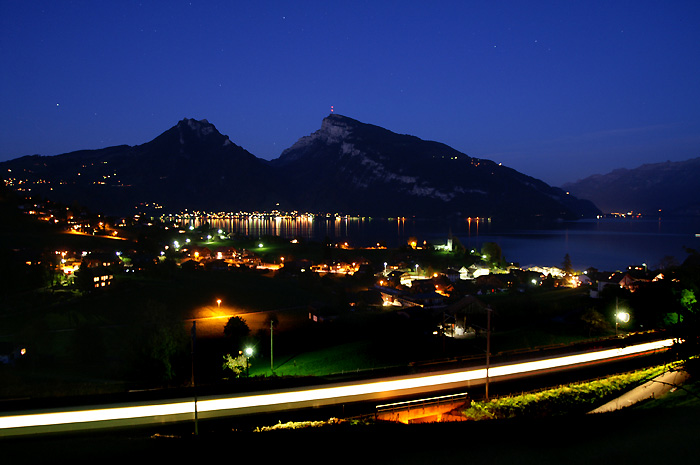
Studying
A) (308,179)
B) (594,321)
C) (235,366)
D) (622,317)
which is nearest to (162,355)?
(235,366)

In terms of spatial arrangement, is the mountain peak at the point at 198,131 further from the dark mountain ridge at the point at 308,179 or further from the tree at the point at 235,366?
the tree at the point at 235,366

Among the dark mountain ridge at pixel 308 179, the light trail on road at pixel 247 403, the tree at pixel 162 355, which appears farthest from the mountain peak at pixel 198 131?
the light trail on road at pixel 247 403

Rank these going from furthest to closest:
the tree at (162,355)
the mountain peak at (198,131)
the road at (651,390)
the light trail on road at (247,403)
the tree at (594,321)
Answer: the mountain peak at (198,131) → the tree at (594,321) → the tree at (162,355) → the road at (651,390) → the light trail on road at (247,403)

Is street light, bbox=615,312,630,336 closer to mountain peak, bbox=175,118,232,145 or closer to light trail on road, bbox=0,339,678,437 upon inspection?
light trail on road, bbox=0,339,678,437

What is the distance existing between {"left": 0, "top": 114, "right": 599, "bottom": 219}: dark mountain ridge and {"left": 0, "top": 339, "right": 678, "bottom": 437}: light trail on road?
10718cm

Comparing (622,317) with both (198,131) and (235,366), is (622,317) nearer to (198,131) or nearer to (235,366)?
(235,366)

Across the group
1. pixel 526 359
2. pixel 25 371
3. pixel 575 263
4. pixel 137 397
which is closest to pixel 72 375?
pixel 25 371

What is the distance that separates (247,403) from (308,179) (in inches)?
5898

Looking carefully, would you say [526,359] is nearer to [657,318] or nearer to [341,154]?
[657,318]

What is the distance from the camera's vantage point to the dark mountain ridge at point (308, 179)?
12088 centimetres

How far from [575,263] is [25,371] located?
4525cm

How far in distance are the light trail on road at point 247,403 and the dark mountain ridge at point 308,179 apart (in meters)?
107

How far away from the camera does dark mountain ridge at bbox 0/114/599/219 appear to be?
12088cm

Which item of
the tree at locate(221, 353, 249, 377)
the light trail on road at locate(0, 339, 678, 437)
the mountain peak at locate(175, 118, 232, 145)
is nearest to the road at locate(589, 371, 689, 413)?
the light trail on road at locate(0, 339, 678, 437)
